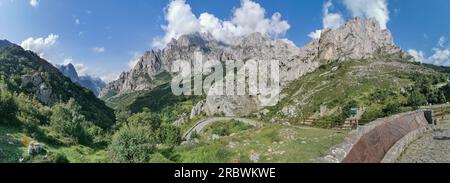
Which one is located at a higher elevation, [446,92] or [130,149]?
[446,92]

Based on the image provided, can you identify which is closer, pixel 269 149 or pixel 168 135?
pixel 269 149

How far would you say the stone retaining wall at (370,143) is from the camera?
1728cm

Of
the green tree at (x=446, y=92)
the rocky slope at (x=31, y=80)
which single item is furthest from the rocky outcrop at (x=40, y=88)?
the green tree at (x=446, y=92)

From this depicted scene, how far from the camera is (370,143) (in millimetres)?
20344

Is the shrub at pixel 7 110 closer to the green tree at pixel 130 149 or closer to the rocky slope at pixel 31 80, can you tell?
the green tree at pixel 130 149

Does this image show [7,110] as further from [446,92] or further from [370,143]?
[446,92]

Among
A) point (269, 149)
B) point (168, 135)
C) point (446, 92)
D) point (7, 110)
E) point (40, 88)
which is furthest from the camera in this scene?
point (40, 88)

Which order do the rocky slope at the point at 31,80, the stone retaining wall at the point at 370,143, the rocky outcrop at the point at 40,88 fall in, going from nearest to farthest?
1. the stone retaining wall at the point at 370,143
2. the rocky slope at the point at 31,80
3. the rocky outcrop at the point at 40,88

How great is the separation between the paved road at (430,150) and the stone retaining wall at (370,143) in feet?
3.27

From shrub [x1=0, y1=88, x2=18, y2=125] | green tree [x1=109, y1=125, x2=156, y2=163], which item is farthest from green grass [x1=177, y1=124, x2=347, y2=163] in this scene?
shrub [x1=0, y1=88, x2=18, y2=125]

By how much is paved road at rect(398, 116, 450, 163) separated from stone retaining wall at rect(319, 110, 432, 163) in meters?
1.00

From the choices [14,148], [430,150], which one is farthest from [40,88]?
[430,150]

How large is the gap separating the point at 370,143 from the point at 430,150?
795 cm
